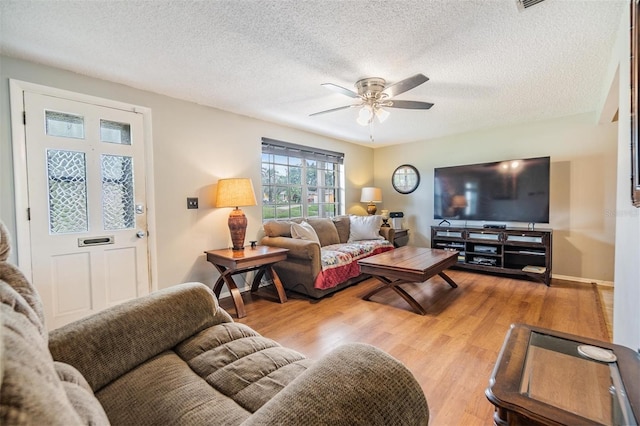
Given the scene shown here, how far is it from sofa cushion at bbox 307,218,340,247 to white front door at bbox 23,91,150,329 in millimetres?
2140

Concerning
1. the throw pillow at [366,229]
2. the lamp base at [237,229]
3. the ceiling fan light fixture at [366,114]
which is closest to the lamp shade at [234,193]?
the lamp base at [237,229]

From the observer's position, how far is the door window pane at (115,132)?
8.13 feet

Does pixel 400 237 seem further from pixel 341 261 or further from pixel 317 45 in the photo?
pixel 317 45

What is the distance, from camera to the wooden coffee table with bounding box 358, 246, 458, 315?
2.67m

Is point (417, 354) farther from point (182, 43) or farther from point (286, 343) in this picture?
point (182, 43)

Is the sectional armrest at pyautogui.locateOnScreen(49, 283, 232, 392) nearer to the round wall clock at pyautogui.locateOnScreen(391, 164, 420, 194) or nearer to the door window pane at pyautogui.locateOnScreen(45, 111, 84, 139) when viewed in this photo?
the door window pane at pyautogui.locateOnScreen(45, 111, 84, 139)

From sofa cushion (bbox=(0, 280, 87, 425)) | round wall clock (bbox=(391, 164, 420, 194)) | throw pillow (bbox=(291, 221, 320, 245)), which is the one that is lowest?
throw pillow (bbox=(291, 221, 320, 245))

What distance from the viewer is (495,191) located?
3982 mm

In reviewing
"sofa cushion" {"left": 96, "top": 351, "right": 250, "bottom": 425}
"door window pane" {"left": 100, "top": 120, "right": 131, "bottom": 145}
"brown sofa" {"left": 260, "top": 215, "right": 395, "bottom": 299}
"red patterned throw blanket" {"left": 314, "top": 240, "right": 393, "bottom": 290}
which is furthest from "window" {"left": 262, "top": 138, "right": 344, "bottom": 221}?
"sofa cushion" {"left": 96, "top": 351, "right": 250, "bottom": 425}

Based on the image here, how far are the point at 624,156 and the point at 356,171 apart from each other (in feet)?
12.7

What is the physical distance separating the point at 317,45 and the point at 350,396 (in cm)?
207

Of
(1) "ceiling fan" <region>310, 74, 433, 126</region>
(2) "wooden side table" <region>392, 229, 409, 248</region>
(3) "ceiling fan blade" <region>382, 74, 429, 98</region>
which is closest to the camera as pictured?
(3) "ceiling fan blade" <region>382, 74, 429, 98</region>

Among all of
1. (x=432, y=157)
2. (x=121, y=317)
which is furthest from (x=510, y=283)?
(x=121, y=317)

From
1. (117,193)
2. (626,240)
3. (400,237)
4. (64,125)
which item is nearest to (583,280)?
(400,237)
